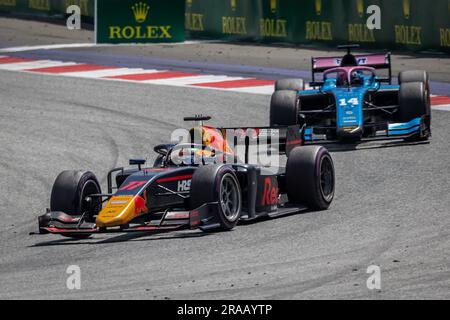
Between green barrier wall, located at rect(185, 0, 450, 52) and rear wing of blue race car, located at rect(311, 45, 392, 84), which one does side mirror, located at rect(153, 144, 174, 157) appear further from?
green barrier wall, located at rect(185, 0, 450, 52)

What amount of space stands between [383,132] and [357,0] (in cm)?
863

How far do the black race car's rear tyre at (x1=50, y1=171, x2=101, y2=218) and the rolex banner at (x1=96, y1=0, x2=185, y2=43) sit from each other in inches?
558

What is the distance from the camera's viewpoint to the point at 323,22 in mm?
28250

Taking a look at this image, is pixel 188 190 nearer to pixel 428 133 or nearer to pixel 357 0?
pixel 428 133

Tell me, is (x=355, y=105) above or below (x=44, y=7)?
below

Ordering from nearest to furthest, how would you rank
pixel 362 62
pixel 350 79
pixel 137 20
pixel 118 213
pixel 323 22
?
pixel 118 213 < pixel 350 79 < pixel 362 62 < pixel 137 20 < pixel 323 22

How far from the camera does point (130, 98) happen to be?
22.2 m

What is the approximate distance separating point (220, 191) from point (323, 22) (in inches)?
655

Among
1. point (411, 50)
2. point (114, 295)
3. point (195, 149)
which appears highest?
point (411, 50)

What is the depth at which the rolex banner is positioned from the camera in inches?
1053

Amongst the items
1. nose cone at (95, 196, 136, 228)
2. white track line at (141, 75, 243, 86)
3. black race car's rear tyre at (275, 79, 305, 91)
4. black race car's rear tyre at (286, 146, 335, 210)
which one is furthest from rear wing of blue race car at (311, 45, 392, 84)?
nose cone at (95, 196, 136, 228)

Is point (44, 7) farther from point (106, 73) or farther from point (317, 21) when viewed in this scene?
point (106, 73)

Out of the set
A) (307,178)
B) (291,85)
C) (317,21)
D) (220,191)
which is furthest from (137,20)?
(220,191)
